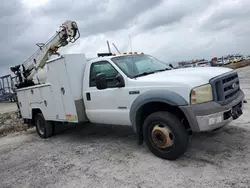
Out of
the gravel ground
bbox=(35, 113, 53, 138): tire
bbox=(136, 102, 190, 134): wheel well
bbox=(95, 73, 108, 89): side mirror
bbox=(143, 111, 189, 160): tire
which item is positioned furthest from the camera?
bbox=(35, 113, 53, 138): tire

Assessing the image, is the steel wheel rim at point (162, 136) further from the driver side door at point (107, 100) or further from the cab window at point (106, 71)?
the cab window at point (106, 71)

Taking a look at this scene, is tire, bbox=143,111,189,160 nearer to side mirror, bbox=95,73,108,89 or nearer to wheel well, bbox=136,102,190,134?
wheel well, bbox=136,102,190,134

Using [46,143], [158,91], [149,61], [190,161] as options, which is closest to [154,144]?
[190,161]

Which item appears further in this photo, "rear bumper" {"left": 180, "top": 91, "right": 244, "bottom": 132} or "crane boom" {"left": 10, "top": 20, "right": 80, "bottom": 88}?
"crane boom" {"left": 10, "top": 20, "right": 80, "bottom": 88}

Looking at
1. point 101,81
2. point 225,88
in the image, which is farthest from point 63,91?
point 225,88

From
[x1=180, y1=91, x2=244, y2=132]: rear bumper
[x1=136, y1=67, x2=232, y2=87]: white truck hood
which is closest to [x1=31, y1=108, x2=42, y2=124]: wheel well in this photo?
[x1=136, y1=67, x2=232, y2=87]: white truck hood

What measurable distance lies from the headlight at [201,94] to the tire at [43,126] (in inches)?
175

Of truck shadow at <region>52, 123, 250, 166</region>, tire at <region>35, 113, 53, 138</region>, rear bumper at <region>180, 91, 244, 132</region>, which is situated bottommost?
truck shadow at <region>52, 123, 250, 166</region>

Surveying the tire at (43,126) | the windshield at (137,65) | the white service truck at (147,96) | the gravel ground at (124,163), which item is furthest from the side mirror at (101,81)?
the tire at (43,126)

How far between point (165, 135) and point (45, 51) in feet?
17.3

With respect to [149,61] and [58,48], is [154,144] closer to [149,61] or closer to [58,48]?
[149,61]

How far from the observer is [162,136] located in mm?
4031

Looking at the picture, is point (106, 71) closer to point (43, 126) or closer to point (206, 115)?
point (206, 115)

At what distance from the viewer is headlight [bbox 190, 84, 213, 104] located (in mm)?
3680
